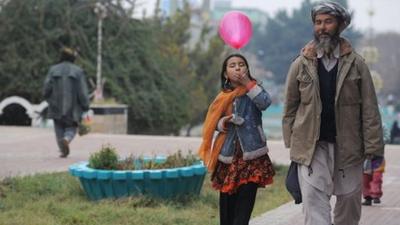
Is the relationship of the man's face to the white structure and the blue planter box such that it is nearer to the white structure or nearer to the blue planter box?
the blue planter box

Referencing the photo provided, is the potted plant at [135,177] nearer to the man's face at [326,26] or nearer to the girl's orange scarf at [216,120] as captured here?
the girl's orange scarf at [216,120]

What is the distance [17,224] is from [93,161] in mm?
1463

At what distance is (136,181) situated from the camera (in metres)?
7.55

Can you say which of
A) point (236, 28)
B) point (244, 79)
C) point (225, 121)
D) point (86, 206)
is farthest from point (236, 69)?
point (86, 206)

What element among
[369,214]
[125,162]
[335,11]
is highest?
[335,11]

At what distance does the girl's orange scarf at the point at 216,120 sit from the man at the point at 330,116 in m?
0.78

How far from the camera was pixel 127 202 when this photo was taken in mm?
7418

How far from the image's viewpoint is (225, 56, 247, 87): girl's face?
563 cm

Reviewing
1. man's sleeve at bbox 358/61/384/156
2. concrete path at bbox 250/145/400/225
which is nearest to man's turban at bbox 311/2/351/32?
man's sleeve at bbox 358/61/384/156

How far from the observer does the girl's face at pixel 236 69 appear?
222 inches

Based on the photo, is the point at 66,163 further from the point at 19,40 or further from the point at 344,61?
the point at 19,40

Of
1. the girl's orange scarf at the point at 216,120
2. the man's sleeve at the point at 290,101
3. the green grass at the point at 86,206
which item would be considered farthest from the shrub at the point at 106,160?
the man's sleeve at the point at 290,101

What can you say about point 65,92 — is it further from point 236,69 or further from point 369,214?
point 236,69

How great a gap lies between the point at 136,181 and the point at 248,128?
2.19m
